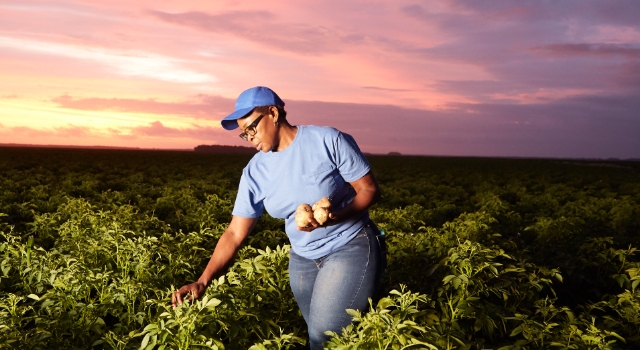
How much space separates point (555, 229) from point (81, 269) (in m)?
6.04

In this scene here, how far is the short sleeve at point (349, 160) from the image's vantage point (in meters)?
2.74

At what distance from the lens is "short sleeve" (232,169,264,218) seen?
305cm

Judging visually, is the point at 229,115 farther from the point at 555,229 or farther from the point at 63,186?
the point at 63,186

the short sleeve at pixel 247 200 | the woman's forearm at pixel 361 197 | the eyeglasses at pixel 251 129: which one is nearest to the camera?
the woman's forearm at pixel 361 197

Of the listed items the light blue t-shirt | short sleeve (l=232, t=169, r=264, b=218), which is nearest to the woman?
the light blue t-shirt

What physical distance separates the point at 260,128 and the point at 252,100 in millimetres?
147

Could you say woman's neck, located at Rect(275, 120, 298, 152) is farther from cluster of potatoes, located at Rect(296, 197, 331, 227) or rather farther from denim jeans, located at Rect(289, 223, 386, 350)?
denim jeans, located at Rect(289, 223, 386, 350)

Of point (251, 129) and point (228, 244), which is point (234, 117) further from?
point (228, 244)

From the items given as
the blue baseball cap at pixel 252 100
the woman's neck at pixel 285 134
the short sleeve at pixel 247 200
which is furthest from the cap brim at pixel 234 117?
the short sleeve at pixel 247 200

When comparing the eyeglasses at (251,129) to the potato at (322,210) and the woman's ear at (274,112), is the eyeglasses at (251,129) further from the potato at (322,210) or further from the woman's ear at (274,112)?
the potato at (322,210)

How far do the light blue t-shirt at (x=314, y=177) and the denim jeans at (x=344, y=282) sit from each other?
59 millimetres

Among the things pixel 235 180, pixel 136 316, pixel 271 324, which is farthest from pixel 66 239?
pixel 235 180

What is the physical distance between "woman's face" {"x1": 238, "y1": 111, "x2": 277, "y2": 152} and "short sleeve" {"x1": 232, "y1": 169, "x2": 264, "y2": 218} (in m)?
0.31

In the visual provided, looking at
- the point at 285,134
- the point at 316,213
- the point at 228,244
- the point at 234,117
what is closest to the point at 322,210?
the point at 316,213
